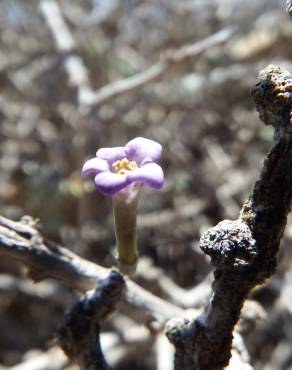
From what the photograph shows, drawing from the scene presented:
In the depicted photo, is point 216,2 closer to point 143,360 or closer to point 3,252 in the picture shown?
point 143,360

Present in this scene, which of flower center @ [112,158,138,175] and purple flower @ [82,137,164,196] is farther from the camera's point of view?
flower center @ [112,158,138,175]

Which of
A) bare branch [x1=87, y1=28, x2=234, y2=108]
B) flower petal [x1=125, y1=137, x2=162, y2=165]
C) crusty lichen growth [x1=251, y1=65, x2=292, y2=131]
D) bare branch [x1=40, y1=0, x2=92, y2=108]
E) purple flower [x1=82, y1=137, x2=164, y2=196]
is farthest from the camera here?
bare branch [x1=40, y1=0, x2=92, y2=108]

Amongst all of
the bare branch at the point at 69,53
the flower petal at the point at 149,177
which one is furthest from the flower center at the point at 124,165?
the bare branch at the point at 69,53

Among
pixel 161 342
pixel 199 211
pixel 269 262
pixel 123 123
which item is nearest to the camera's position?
pixel 269 262

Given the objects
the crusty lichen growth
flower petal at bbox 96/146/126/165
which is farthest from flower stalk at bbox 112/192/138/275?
the crusty lichen growth

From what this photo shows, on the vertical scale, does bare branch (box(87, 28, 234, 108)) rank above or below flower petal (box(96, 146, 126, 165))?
above

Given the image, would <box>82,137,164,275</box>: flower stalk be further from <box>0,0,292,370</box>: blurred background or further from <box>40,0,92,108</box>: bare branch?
<box>40,0,92,108</box>: bare branch

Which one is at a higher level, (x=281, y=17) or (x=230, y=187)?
(x=281, y=17)

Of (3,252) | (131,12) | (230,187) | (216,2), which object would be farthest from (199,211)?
(3,252)
